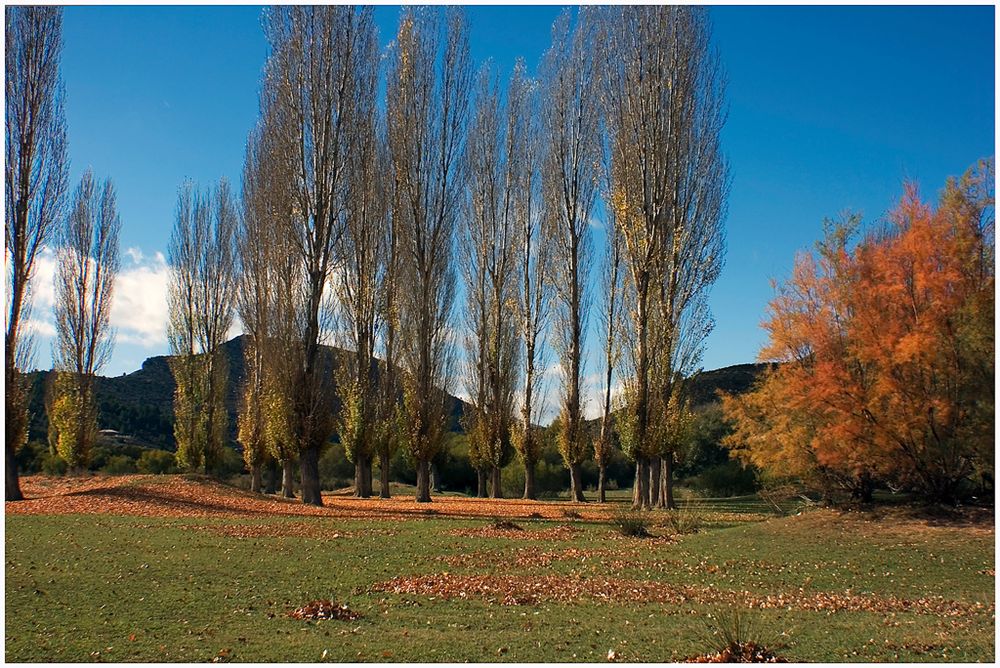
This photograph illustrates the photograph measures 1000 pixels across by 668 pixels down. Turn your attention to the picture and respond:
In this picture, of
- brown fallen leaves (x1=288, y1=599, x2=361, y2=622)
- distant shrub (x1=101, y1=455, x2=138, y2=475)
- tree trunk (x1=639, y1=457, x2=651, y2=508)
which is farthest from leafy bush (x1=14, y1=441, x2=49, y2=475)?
brown fallen leaves (x1=288, y1=599, x2=361, y2=622)

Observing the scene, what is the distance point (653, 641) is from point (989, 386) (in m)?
11.9

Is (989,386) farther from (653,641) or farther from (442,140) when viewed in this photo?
(442,140)

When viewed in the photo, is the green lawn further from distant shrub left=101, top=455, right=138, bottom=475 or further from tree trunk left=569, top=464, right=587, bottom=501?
distant shrub left=101, top=455, right=138, bottom=475

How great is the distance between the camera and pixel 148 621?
6.88 m

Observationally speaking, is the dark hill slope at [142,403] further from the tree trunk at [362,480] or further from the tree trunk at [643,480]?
→ the tree trunk at [643,480]

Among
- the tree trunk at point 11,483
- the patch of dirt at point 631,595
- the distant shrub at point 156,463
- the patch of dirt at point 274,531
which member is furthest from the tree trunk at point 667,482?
the distant shrub at point 156,463

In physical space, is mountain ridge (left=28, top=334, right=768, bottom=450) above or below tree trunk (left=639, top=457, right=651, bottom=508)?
above

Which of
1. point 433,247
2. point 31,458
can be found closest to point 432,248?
point 433,247

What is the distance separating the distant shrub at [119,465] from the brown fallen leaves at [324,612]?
108 ft

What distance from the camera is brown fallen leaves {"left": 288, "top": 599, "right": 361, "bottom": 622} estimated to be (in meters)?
7.21

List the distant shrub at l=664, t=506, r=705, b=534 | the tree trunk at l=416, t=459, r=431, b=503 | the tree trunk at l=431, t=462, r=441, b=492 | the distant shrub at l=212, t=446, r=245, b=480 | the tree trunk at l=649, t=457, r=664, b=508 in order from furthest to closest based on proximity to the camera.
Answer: the tree trunk at l=431, t=462, r=441, b=492 → the distant shrub at l=212, t=446, r=245, b=480 → the tree trunk at l=416, t=459, r=431, b=503 → the tree trunk at l=649, t=457, r=664, b=508 → the distant shrub at l=664, t=506, r=705, b=534

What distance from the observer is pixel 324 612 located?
727cm

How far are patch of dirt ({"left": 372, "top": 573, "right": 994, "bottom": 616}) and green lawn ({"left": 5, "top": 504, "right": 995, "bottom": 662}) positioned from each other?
187 mm

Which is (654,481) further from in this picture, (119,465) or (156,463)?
(119,465)
